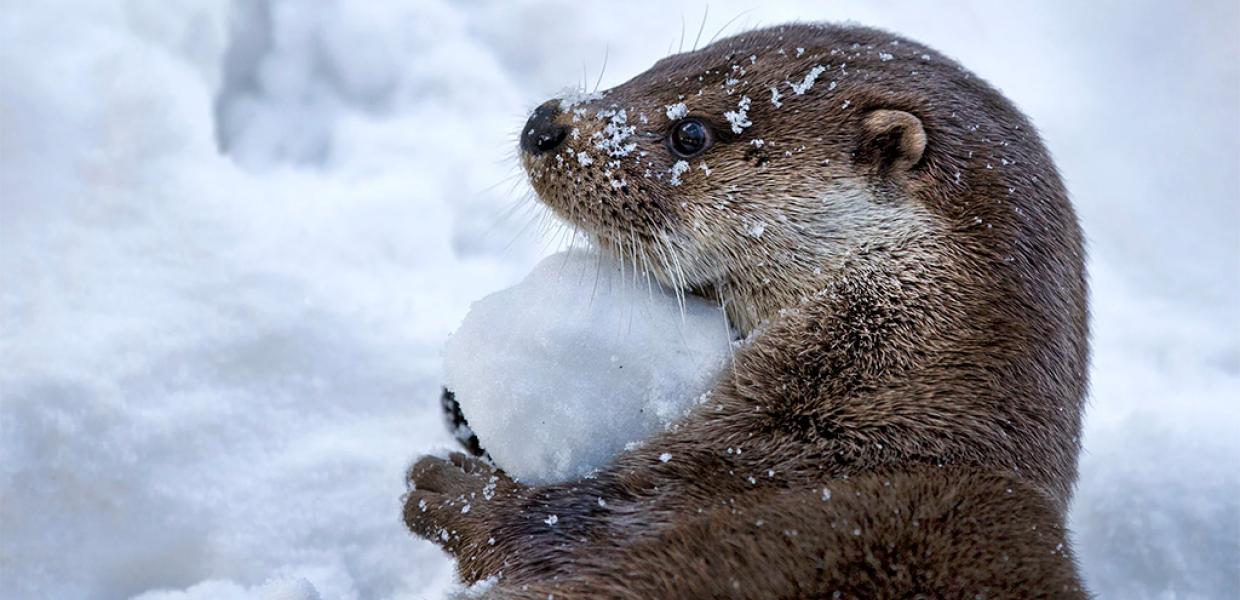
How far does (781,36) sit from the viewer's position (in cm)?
243

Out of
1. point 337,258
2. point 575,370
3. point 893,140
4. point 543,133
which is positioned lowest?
point 575,370

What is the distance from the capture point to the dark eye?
228 centimetres

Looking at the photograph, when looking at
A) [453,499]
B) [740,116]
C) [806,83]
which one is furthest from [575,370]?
[806,83]

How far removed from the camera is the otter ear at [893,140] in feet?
7.17

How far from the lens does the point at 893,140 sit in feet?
7.25

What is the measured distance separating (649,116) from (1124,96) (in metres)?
2.78

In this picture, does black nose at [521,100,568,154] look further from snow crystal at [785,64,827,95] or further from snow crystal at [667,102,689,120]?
snow crystal at [785,64,827,95]

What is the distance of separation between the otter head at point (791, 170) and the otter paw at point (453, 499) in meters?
0.46

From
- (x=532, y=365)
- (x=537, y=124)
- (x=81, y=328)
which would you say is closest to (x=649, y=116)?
(x=537, y=124)

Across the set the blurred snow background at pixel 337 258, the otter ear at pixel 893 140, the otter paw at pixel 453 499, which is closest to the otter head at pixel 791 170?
Result: the otter ear at pixel 893 140

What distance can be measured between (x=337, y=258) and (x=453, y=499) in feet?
5.43

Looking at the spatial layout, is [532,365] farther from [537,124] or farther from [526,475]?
[537,124]

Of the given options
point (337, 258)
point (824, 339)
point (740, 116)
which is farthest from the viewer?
point (337, 258)

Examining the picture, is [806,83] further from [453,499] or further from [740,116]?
[453,499]
